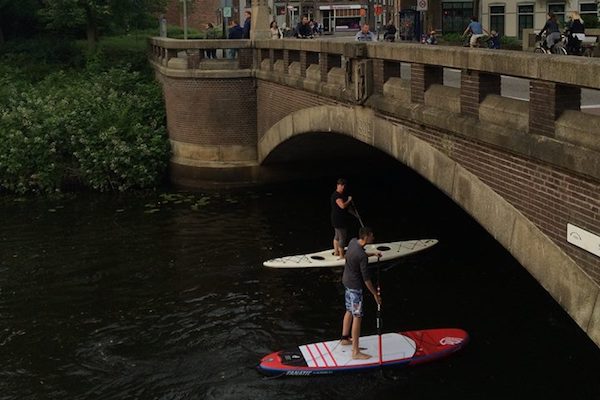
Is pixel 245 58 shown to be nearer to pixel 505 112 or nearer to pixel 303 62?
pixel 303 62

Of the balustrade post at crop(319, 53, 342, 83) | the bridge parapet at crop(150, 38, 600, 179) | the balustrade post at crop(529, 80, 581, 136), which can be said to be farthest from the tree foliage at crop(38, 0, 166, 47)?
the balustrade post at crop(529, 80, 581, 136)

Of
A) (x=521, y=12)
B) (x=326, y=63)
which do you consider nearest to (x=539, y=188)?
(x=326, y=63)

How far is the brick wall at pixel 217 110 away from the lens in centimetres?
2361

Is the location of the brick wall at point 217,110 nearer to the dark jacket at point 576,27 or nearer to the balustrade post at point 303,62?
the balustrade post at point 303,62

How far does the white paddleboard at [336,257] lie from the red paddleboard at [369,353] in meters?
3.94

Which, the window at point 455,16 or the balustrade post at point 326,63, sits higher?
the window at point 455,16

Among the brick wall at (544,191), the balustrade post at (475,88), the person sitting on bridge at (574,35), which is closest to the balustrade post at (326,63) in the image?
the person sitting on bridge at (574,35)

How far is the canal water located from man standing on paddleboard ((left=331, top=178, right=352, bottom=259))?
66 cm

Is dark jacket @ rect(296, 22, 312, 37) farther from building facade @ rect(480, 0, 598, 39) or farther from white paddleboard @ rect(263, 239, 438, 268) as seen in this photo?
building facade @ rect(480, 0, 598, 39)

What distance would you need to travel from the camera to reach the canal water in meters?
11.1

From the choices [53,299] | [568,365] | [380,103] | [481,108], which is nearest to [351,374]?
[568,365]


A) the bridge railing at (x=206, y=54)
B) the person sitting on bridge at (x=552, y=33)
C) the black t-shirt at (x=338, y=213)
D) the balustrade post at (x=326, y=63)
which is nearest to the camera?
the black t-shirt at (x=338, y=213)

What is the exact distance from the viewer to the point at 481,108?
10.5 meters

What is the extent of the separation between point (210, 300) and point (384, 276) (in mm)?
3509
